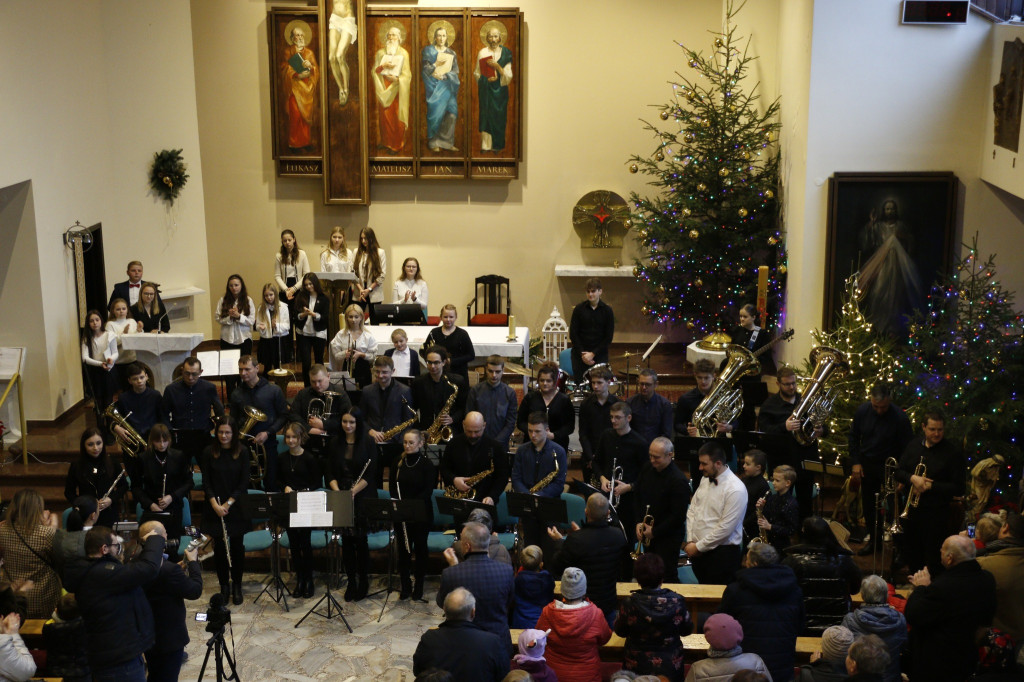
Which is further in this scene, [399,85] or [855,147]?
[399,85]

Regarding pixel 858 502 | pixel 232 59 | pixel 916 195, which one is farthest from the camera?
pixel 232 59

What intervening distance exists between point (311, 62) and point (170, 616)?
976cm

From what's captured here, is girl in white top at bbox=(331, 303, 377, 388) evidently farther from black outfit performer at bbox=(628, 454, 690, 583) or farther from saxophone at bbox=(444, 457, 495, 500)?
black outfit performer at bbox=(628, 454, 690, 583)

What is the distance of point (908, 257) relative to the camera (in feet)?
37.6

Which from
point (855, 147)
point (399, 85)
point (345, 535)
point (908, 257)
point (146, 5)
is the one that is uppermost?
point (146, 5)

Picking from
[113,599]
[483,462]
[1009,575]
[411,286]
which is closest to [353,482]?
[483,462]

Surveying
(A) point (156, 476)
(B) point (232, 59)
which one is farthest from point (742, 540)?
(B) point (232, 59)

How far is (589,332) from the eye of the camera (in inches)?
448

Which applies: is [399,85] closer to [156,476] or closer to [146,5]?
[146,5]

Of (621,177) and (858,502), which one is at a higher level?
(621,177)

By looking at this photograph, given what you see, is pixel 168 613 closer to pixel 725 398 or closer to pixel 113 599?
pixel 113 599

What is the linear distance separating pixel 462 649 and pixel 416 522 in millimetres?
3094

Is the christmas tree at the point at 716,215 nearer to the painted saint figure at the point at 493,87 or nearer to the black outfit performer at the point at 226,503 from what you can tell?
the painted saint figure at the point at 493,87

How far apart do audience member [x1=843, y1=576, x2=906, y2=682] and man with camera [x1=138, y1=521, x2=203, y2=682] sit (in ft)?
13.0
